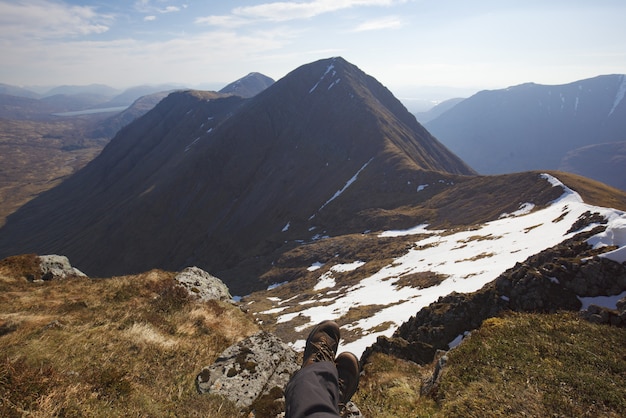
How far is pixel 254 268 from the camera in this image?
88.4 metres

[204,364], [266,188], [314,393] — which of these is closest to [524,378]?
[314,393]

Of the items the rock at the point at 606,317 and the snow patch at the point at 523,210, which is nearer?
the rock at the point at 606,317

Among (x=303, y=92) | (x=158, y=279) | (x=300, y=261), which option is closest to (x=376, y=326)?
(x=158, y=279)

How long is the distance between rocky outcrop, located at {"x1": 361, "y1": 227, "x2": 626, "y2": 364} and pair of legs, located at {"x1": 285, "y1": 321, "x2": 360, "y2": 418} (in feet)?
34.3

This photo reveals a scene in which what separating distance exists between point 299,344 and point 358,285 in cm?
→ 2058

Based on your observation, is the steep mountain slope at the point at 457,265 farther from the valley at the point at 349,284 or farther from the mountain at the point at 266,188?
the mountain at the point at 266,188

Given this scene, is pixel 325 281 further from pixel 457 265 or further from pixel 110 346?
pixel 110 346

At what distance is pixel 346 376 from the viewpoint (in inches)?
292

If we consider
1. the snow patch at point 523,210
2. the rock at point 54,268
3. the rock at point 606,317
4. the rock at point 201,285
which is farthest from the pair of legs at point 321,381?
the snow patch at point 523,210

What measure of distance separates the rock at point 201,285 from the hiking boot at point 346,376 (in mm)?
12327

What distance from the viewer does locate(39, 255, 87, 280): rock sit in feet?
73.7

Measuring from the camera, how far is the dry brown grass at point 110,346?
22.3 ft

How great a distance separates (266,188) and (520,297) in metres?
126

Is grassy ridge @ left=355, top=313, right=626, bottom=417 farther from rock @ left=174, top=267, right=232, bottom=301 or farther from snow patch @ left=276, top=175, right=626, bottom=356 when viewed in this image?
snow patch @ left=276, top=175, right=626, bottom=356
